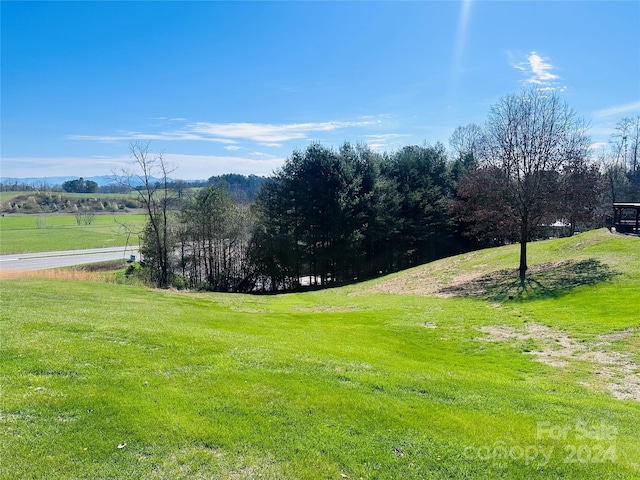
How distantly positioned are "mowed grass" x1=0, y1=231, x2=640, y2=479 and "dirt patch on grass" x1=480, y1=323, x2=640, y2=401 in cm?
13

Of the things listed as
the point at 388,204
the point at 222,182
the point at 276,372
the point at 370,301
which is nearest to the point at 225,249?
the point at 222,182

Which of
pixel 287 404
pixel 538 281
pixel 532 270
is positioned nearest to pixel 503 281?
pixel 538 281

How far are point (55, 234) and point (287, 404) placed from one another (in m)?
99.6

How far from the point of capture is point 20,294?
1452 centimetres

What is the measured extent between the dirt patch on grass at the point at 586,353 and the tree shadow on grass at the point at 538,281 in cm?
569

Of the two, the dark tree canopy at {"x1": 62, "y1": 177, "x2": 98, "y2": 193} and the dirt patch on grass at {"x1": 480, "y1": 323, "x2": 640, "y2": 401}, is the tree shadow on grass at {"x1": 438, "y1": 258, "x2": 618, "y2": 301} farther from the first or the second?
the dark tree canopy at {"x1": 62, "y1": 177, "x2": 98, "y2": 193}

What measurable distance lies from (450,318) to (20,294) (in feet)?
59.4

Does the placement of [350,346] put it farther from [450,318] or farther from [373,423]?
[450,318]

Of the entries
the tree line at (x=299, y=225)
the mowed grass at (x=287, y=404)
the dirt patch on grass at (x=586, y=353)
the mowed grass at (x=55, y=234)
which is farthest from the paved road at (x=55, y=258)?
the dirt patch on grass at (x=586, y=353)

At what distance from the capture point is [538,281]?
72.5 feet

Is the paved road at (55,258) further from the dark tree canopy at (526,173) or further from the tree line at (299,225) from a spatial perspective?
the dark tree canopy at (526,173)

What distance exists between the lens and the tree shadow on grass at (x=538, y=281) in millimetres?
19828

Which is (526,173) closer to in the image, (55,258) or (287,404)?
(287,404)

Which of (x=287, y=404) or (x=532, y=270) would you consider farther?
(x=532, y=270)
